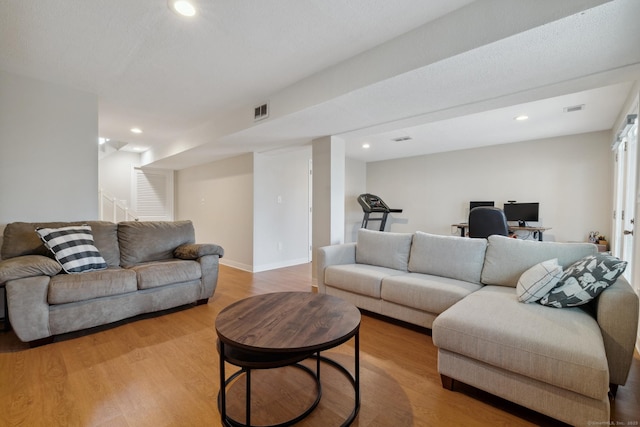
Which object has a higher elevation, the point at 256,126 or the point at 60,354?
the point at 256,126

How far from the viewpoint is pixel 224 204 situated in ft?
17.9

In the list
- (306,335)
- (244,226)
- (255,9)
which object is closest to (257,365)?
(306,335)

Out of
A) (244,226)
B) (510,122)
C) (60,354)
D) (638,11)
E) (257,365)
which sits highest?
(510,122)

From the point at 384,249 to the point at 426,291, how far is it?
0.82 metres

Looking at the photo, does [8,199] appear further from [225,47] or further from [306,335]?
[306,335]

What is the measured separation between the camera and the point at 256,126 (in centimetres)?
334

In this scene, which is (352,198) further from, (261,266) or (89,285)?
(89,285)

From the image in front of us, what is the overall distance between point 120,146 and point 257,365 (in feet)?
20.9

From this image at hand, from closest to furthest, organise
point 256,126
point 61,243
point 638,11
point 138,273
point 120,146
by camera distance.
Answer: point 638,11 < point 61,243 < point 138,273 < point 256,126 < point 120,146

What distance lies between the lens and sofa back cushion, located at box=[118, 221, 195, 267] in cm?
310

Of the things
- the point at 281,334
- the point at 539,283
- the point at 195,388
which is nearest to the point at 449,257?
the point at 539,283

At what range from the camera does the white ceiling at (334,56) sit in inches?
65.3

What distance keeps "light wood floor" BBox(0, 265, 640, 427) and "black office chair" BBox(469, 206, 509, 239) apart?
2212 mm

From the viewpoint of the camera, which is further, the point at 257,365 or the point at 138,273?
the point at 138,273
